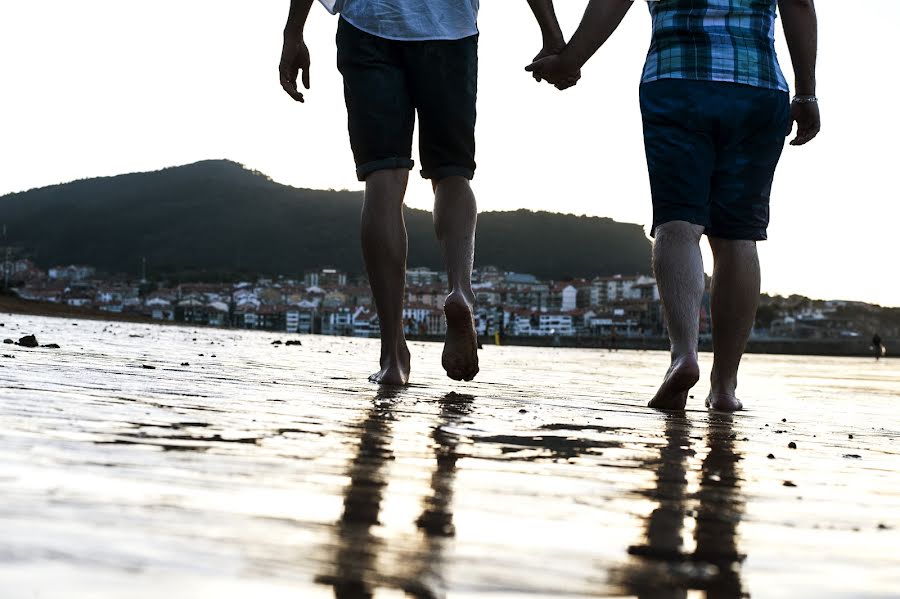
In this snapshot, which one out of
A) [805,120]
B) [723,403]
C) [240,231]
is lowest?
[723,403]

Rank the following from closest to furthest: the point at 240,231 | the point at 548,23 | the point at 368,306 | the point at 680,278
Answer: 1. the point at 680,278
2. the point at 548,23
3. the point at 368,306
4. the point at 240,231

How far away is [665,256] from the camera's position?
245 cm

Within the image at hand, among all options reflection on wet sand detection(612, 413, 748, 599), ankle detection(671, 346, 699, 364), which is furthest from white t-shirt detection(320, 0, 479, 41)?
reflection on wet sand detection(612, 413, 748, 599)

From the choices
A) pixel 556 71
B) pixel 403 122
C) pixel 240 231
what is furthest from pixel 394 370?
pixel 240 231

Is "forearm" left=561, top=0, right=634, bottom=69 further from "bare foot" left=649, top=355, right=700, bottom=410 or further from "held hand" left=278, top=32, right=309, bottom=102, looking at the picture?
"bare foot" left=649, top=355, right=700, bottom=410

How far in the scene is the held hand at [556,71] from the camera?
2.81 metres

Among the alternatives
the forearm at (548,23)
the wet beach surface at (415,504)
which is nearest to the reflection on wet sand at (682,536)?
the wet beach surface at (415,504)

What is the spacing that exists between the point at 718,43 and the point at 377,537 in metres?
2.08

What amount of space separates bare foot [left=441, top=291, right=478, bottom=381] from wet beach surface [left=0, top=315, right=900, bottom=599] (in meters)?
0.78

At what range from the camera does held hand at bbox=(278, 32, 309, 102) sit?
296 centimetres

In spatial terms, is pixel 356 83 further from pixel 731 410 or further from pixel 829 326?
pixel 829 326

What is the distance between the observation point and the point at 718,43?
2439 millimetres

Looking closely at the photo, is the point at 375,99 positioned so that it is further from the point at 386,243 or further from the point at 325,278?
the point at 325,278

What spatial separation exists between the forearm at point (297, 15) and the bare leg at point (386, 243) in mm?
631
